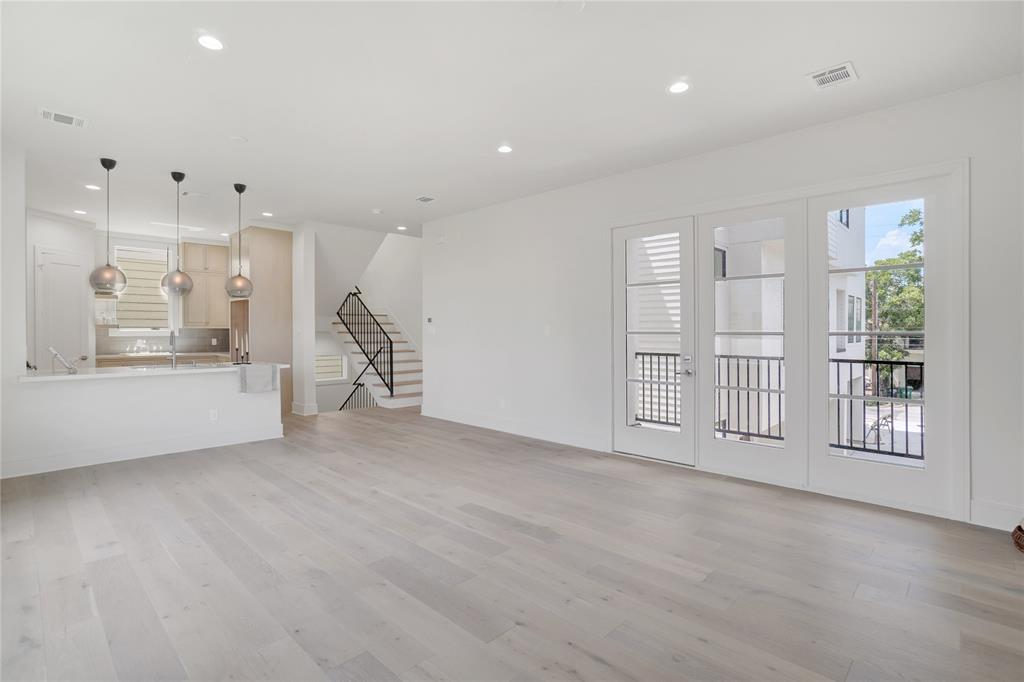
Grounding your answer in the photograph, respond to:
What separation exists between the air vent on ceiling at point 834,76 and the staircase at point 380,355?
6.87 metres

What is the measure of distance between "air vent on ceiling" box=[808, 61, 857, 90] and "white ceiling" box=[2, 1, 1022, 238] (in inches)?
2.4

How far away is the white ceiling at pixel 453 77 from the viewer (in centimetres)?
264

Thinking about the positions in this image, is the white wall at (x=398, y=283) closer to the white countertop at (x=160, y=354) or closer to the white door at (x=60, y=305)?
the white countertop at (x=160, y=354)

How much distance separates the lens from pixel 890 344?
3.76 meters

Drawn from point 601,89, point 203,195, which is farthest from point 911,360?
point 203,195

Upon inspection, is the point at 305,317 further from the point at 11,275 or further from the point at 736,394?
the point at 736,394

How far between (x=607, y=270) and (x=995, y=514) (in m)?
3.58

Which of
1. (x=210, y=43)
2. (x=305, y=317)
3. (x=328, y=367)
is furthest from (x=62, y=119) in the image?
(x=328, y=367)

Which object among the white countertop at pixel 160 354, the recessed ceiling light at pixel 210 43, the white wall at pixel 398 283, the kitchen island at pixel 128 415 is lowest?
the kitchen island at pixel 128 415

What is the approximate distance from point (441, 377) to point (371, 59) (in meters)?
5.00

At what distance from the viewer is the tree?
3633mm

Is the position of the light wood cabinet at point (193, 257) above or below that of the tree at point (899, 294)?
above

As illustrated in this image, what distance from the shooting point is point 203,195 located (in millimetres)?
6121

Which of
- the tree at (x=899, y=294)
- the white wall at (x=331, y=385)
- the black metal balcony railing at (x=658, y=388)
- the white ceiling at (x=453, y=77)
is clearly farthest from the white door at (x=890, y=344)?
the white wall at (x=331, y=385)
